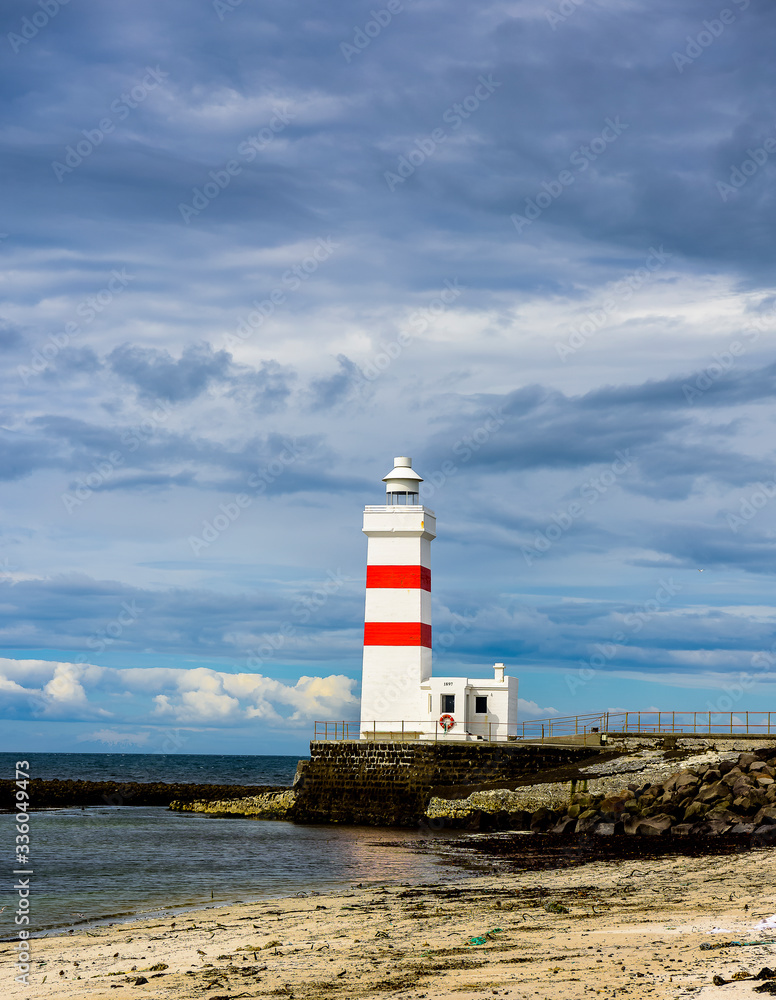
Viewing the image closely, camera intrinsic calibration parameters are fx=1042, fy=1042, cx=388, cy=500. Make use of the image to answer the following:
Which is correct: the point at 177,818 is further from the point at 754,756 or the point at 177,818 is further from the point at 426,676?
the point at 754,756

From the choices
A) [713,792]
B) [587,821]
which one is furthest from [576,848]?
[713,792]

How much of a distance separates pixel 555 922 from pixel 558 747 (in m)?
18.9

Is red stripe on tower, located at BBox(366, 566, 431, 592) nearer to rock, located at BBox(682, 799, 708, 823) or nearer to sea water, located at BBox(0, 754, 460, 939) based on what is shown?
sea water, located at BBox(0, 754, 460, 939)

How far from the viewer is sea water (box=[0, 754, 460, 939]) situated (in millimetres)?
17562

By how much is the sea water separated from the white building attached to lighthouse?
4391mm

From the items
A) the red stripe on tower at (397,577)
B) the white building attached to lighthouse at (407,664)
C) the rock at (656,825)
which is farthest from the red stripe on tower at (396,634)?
the rock at (656,825)

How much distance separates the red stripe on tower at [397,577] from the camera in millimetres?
33438

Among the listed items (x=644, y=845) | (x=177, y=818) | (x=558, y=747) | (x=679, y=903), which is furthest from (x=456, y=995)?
(x=177, y=818)

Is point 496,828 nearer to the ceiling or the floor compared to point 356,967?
nearer to the floor

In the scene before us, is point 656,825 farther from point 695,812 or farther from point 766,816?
point 766,816

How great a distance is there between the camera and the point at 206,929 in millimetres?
13461

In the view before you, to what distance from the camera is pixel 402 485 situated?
35.0 m

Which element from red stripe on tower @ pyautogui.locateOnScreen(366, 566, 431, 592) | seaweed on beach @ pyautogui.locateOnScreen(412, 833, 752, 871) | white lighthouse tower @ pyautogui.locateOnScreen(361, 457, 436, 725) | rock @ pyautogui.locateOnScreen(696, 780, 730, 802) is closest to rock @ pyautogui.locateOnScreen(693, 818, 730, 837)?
seaweed on beach @ pyautogui.locateOnScreen(412, 833, 752, 871)

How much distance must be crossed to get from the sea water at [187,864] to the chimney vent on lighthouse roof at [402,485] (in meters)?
10.7
